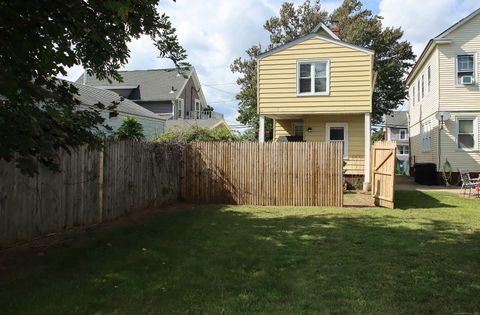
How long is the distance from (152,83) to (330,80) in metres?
21.0

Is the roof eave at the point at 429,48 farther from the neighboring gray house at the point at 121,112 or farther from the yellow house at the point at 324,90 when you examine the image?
the neighboring gray house at the point at 121,112

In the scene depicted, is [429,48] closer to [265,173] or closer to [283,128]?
[283,128]

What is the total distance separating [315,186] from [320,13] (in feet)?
90.2

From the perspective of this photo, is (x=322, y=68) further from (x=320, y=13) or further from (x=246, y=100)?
(x=320, y=13)

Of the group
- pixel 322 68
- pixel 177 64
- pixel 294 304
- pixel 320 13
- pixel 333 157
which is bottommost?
pixel 294 304

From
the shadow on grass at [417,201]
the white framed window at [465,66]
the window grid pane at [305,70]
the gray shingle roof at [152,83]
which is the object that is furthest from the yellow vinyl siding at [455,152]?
the gray shingle roof at [152,83]

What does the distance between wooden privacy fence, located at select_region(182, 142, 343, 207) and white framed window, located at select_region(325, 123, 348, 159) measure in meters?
5.43

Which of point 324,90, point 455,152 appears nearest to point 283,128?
point 324,90

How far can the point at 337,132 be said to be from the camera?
16953mm

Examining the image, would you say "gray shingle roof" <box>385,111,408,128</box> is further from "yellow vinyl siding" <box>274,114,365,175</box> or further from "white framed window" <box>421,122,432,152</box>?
"yellow vinyl siding" <box>274,114,365,175</box>

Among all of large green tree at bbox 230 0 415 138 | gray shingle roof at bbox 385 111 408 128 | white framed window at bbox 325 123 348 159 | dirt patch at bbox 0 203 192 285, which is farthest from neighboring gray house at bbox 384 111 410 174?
dirt patch at bbox 0 203 192 285

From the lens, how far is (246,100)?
3297 cm

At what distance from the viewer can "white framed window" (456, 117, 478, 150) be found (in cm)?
1847

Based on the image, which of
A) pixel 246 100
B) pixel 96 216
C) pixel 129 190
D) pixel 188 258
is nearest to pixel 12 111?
pixel 188 258
